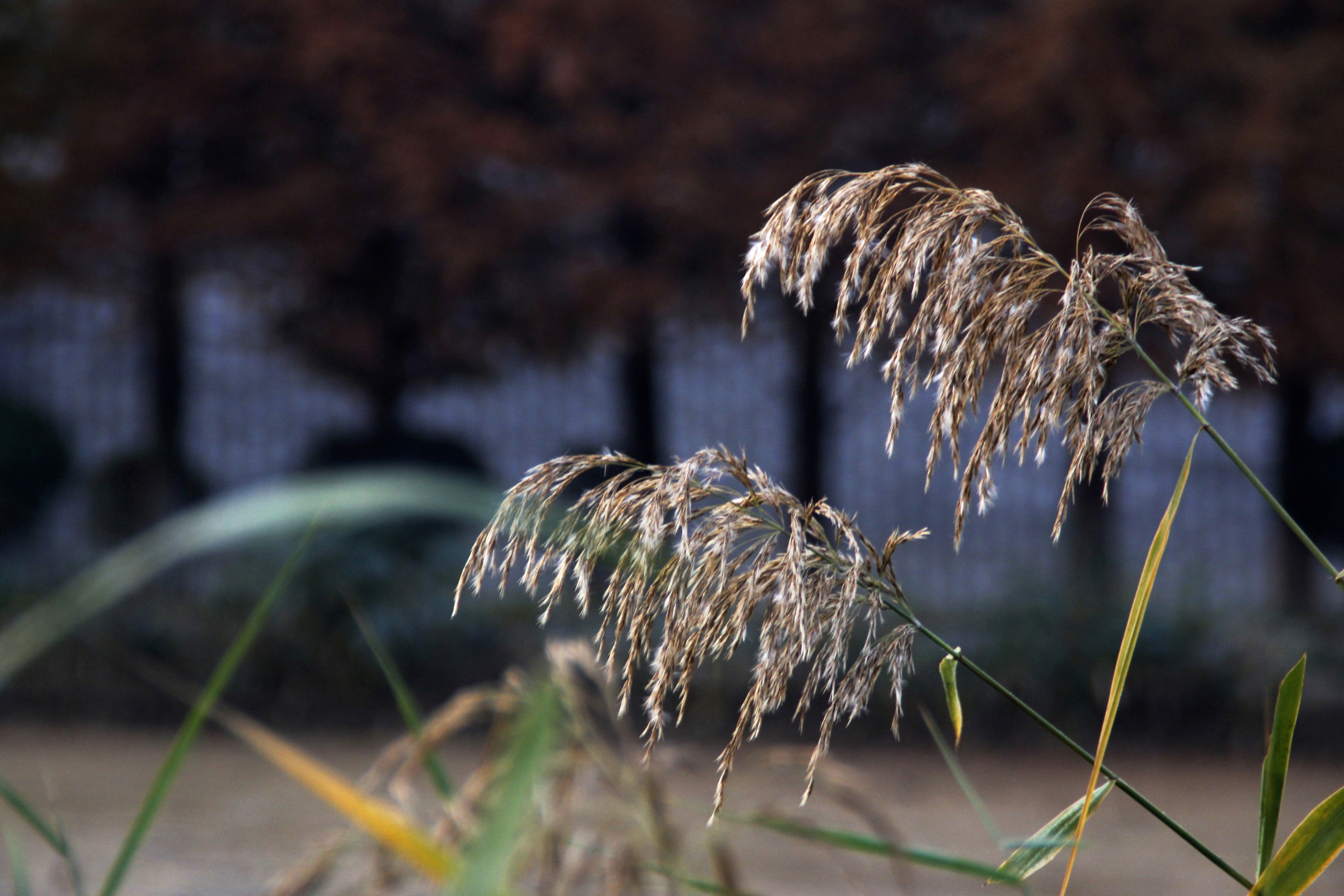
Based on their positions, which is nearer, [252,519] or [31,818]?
[252,519]

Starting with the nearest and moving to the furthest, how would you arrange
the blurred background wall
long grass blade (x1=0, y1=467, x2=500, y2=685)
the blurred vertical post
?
long grass blade (x1=0, y1=467, x2=500, y2=685)
the blurred background wall
the blurred vertical post

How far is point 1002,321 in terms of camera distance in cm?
133

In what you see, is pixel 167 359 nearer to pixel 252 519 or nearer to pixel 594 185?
pixel 594 185

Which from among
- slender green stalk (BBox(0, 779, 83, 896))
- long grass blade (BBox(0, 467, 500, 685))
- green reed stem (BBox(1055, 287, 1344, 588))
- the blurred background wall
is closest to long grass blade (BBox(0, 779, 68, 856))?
slender green stalk (BBox(0, 779, 83, 896))

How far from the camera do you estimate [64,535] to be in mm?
11609

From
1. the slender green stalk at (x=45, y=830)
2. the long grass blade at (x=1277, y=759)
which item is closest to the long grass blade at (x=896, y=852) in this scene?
the long grass blade at (x=1277, y=759)

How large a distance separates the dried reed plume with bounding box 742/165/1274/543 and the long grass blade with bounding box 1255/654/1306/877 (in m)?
0.26

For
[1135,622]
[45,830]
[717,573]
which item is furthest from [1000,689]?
[45,830]

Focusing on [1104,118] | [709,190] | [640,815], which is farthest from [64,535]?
[640,815]

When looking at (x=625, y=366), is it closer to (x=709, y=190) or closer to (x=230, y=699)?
(x=709, y=190)

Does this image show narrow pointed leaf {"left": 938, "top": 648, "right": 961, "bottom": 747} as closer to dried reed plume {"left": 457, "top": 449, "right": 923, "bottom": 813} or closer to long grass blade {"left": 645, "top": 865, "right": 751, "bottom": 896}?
dried reed plume {"left": 457, "top": 449, "right": 923, "bottom": 813}

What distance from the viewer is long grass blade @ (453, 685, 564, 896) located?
66 cm

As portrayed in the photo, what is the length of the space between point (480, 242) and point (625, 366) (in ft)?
6.74

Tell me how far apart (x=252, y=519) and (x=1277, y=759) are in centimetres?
98
